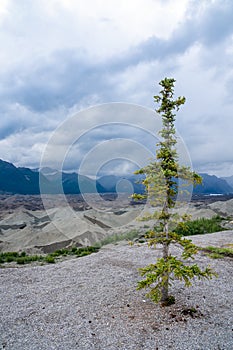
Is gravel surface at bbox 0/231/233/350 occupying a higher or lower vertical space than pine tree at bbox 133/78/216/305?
A: lower

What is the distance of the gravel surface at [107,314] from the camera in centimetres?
Result: 608

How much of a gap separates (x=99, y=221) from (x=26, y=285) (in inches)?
804

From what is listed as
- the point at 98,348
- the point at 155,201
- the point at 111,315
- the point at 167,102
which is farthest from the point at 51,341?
the point at 167,102

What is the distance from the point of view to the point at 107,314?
727 cm

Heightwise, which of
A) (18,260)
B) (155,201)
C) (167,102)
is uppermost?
(167,102)

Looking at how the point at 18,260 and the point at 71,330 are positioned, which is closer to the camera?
the point at 71,330

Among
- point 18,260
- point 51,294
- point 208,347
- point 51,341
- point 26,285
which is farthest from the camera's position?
point 18,260

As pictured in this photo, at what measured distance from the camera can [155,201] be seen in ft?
23.3

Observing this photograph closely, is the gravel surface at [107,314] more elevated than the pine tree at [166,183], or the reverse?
the pine tree at [166,183]

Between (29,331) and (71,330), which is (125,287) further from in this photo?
(29,331)

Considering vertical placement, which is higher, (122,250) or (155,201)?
(155,201)

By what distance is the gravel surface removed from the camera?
6.08m

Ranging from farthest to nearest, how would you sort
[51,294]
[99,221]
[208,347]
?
[99,221], [51,294], [208,347]

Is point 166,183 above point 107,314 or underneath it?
above
